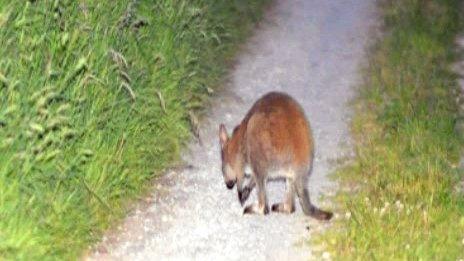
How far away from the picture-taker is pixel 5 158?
6227 mm

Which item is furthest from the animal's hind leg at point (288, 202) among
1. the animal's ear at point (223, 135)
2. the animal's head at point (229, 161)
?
the animal's ear at point (223, 135)

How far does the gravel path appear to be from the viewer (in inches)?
291

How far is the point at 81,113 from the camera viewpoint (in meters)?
7.23

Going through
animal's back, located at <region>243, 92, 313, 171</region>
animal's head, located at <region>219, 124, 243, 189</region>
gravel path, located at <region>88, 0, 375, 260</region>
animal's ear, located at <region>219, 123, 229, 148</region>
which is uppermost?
animal's back, located at <region>243, 92, 313, 171</region>

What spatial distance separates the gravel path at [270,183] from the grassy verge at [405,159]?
8.7 inches

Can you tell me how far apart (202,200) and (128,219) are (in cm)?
67

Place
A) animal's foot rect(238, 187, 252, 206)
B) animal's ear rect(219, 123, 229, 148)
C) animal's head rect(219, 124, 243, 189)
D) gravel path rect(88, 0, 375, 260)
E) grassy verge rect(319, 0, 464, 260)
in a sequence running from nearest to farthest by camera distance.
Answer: grassy verge rect(319, 0, 464, 260) < gravel path rect(88, 0, 375, 260) < animal's foot rect(238, 187, 252, 206) < animal's head rect(219, 124, 243, 189) < animal's ear rect(219, 123, 229, 148)

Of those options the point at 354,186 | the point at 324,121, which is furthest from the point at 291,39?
the point at 354,186

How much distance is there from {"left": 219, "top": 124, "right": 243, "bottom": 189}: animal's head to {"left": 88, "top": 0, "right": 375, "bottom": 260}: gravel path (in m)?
0.12

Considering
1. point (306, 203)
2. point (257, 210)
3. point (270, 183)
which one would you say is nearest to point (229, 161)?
point (270, 183)

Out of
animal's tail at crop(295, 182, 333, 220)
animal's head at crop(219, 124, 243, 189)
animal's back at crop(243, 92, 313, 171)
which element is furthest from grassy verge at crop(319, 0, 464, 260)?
animal's head at crop(219, 124, 243, 189)

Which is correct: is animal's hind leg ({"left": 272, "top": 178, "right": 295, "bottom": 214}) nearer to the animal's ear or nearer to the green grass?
the animal's ear

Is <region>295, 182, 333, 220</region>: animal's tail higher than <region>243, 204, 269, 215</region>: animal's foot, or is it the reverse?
<region>295, 182, 333, 220</region>: animal's tail

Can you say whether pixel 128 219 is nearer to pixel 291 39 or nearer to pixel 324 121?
pixel 324 121
